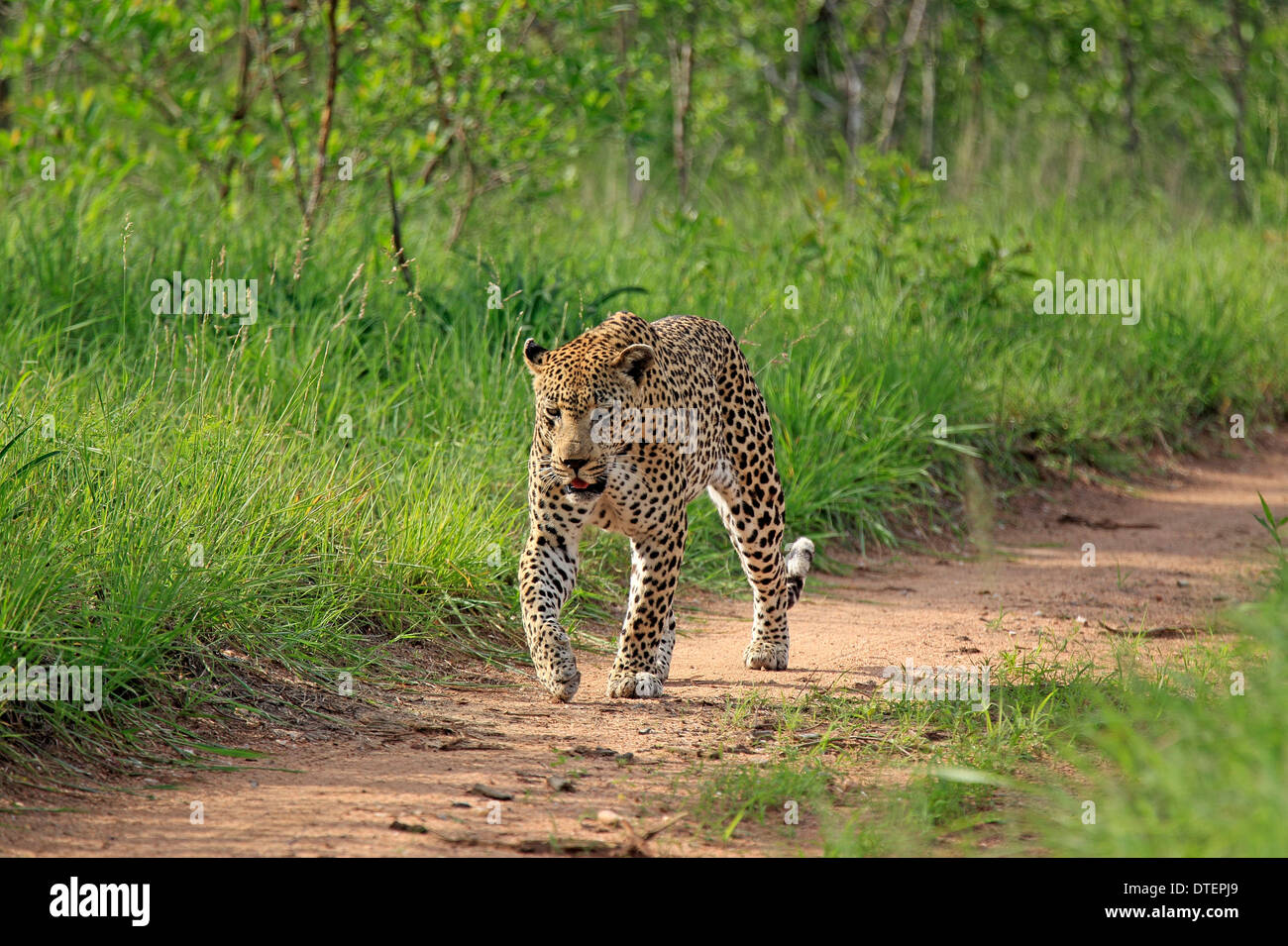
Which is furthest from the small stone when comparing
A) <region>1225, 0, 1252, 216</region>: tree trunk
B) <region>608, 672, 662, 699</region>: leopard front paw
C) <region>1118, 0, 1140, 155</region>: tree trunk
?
<region>1118, 0, 1140, 155</region>: tree trunk

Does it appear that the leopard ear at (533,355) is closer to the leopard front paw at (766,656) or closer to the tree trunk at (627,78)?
the leopard front paw at (766,656)

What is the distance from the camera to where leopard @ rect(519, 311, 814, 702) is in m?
5.20

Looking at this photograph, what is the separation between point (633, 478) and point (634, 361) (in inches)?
17.7

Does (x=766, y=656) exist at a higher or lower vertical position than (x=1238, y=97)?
lower

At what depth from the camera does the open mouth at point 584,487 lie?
16.9ft

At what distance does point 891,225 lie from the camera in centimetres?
1062

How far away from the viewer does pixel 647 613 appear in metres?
5.48

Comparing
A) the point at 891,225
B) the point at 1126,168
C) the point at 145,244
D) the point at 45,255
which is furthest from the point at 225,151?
the point at 1126,168

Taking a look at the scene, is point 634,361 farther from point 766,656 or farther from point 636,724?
point 766,656

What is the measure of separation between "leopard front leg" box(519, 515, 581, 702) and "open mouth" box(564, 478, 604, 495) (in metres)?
0.24

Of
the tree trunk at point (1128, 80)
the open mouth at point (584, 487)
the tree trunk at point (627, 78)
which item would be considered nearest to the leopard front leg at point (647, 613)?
the open mouth at point (584, 487)

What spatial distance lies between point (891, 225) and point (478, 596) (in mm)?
5541

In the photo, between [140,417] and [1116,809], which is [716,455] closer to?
[140,417]

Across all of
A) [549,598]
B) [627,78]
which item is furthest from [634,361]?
[627,78]
